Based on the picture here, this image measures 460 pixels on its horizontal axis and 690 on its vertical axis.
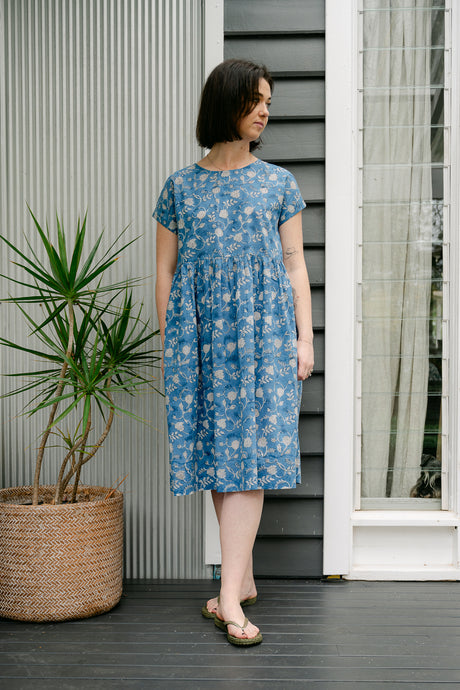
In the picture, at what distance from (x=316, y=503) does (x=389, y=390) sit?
515 mm

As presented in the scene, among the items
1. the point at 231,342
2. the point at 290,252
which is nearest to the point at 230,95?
the point at 290,252

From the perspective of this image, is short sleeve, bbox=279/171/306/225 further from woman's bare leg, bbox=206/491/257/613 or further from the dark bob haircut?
woman's bare leg, bbox=206/491/257/613

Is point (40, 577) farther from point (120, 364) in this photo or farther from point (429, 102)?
point (429, 102)

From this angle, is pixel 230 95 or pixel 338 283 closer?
pixel 230 95

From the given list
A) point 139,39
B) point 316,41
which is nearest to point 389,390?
point 316,41

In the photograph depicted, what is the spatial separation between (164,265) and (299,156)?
0.70m

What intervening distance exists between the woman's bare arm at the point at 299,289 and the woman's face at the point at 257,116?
29cm

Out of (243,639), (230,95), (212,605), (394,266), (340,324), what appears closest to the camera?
(243,639)

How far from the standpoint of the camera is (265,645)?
1728 millimetres

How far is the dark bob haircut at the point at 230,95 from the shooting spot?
1.83 meters

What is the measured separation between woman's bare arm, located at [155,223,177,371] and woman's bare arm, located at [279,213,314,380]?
0.35m

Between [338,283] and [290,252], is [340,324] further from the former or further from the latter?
[290,252]

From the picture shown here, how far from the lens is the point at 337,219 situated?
229 cm

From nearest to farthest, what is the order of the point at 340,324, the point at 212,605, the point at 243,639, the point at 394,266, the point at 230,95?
1. the point at 243,639
2. the point at 230,95
3. the point at 212,605
4. the point at 340,324
5. the point at 394,266
